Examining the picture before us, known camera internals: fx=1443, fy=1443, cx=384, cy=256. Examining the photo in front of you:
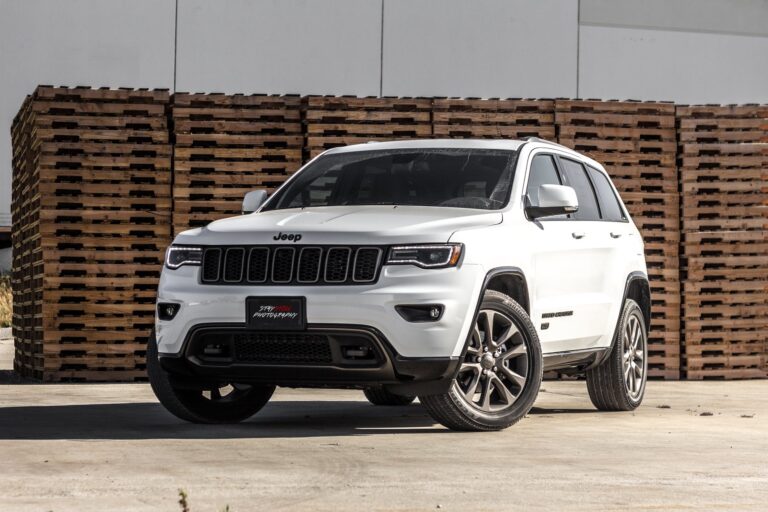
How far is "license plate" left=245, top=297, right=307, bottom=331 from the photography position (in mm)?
8125

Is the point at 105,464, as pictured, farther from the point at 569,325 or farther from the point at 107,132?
the point at 107,132

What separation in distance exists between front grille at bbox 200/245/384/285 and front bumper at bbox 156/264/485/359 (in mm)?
78

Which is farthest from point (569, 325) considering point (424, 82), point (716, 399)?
point (424, 82)

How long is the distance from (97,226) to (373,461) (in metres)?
7.94

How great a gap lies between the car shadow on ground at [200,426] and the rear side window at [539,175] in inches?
65.1

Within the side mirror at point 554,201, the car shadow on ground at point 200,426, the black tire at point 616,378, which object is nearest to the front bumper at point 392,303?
the car shadow on ground at point 200,426

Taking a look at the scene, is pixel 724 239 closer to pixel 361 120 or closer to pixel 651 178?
pixel 651 178

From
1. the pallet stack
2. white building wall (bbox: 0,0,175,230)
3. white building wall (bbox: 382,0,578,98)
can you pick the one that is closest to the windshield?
the pallet stack

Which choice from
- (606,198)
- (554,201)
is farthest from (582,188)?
(554,201)

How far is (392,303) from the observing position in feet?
26.4

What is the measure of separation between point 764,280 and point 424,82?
565 inches

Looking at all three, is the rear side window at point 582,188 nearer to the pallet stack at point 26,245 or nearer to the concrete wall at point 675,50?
the pallet stack at point 26,245

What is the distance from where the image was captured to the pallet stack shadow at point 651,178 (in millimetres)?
15492

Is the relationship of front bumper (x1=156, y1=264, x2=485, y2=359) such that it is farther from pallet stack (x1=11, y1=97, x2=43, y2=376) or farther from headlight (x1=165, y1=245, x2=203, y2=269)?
pallet stack (x1=11, y1=97, x2=43, y2=376)
